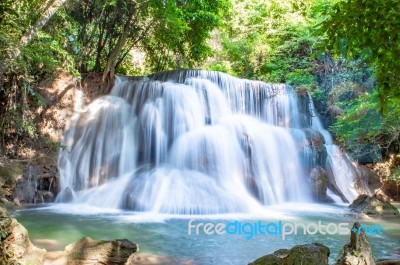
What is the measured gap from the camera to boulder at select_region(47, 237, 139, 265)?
146 inches

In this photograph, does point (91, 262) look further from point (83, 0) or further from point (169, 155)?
point (83, 0)

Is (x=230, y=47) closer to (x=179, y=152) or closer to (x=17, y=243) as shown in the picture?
(x=179, y=152)

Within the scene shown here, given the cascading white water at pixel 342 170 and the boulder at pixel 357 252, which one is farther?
the cascading white water at pixel 342 170

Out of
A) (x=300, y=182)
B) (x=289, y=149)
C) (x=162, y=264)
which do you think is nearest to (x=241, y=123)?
(x=289, y=149)

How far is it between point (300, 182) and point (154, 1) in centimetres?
729

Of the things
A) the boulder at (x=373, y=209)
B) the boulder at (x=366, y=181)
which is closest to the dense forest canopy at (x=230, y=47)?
the boulder at (x=366, y=181)

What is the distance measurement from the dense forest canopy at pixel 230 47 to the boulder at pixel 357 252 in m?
1.08

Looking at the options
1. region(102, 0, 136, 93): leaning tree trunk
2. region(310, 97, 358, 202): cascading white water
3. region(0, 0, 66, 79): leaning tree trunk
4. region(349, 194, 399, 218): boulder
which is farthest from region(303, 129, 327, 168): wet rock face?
region(0, 0, 66, 79): leaning tree trunk

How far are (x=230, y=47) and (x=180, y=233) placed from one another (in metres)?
15.6

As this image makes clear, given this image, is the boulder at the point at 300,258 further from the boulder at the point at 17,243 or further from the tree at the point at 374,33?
the boulder at the point at 17,243

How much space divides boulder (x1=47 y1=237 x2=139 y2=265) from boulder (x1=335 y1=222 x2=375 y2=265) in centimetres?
212

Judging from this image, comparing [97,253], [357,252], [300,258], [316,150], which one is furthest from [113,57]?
[357,252]

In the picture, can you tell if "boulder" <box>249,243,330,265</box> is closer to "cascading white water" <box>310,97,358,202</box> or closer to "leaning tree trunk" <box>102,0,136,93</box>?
"cascading white water" <box>310,97,358,202</box>

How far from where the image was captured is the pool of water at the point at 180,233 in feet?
16.1
